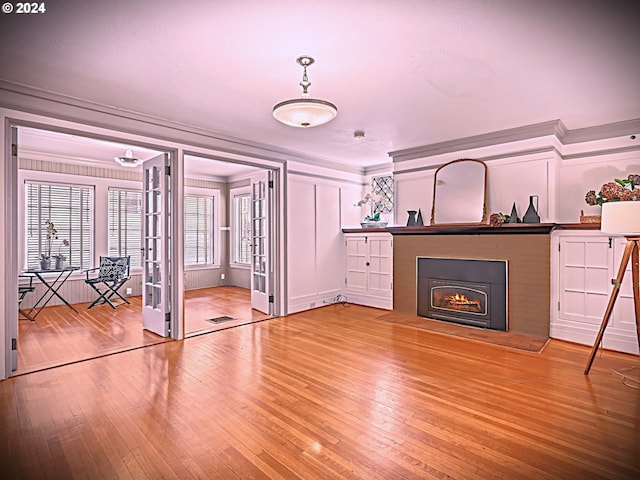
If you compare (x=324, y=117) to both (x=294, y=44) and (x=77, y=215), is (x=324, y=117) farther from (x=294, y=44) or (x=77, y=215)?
(x=77, y=215)

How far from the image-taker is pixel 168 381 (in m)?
3.06

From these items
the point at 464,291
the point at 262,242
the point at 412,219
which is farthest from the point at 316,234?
the point at 464,291

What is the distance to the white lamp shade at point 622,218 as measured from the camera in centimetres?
290

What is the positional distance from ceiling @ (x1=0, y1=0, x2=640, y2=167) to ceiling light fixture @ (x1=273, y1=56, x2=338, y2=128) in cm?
11

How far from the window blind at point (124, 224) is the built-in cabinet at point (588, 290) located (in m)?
6.95

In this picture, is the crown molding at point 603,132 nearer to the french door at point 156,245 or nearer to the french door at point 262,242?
the french door at point 262,242

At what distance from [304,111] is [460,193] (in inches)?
125

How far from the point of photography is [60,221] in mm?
6312

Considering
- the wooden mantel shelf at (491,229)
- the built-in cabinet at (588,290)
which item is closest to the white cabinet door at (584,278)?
the built-in cabinet at (588,290)

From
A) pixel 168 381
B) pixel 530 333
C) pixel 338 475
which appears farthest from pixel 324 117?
pixel 530 333

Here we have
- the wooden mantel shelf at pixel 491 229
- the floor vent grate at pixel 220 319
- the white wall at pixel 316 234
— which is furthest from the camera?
the white wall at pixel 316 234

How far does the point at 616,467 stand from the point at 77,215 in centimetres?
779

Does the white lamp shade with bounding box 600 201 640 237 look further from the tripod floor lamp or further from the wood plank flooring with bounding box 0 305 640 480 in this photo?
the wood plank flooring with bounding box 0 305 640 480

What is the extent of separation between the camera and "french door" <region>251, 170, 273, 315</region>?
5469mm
